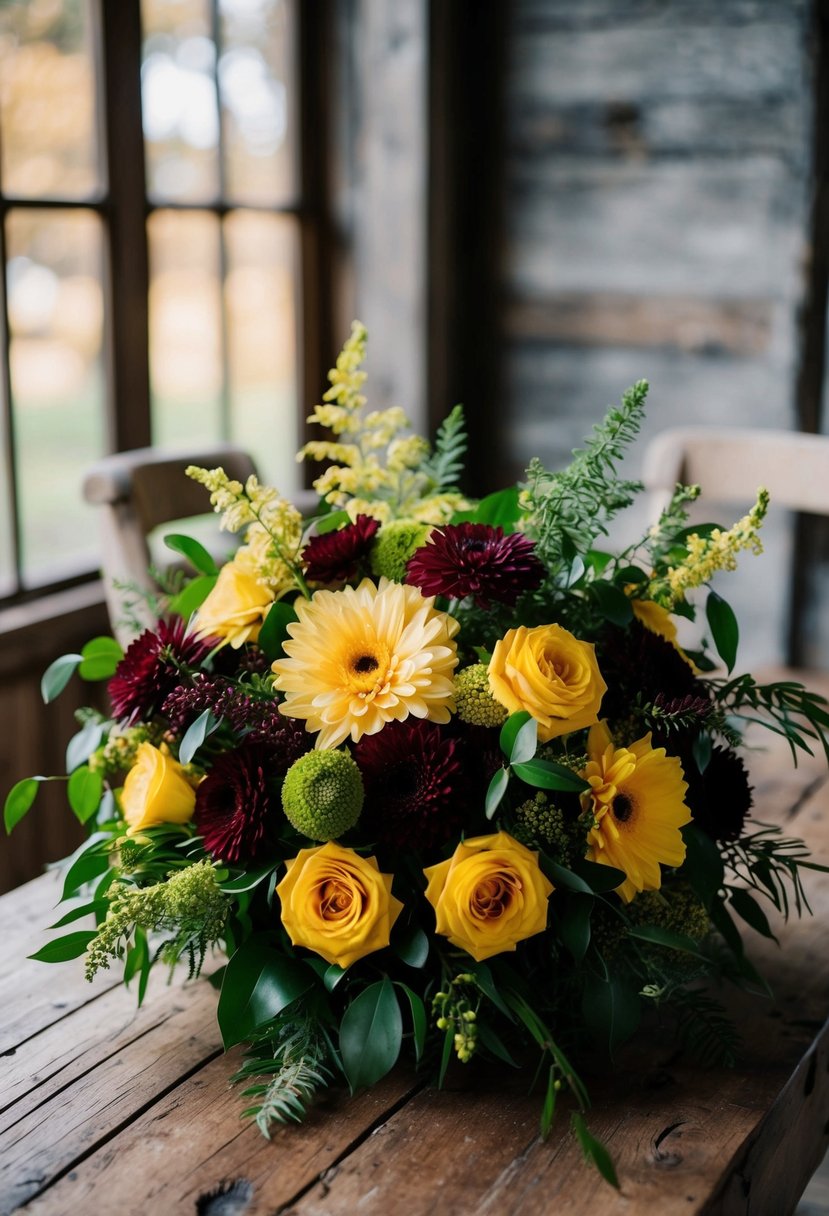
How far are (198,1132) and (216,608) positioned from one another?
1.25ft

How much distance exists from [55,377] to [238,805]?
56.1 inches

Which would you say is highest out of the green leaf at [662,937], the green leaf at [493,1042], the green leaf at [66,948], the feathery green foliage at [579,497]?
the feathery green foliage at [579,497]

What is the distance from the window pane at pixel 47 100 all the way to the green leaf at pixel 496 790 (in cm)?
151

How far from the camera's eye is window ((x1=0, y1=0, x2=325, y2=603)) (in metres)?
2.05

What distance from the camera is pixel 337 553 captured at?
99 cm

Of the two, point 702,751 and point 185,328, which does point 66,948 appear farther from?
point 185,328

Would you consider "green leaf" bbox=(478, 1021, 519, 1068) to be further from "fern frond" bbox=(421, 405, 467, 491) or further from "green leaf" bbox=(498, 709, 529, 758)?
"fern frond" bbox=(421, 405, 467, 491)

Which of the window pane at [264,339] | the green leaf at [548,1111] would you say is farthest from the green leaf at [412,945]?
the window pane at [264,339]

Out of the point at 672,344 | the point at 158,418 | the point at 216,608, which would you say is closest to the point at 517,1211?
the point at 216,608

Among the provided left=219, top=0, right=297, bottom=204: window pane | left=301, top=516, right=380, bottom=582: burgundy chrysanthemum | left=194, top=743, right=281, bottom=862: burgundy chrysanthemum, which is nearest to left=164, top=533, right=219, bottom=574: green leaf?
left=301, top=516, right=380, bottom=582: burgundy chrysanthemum

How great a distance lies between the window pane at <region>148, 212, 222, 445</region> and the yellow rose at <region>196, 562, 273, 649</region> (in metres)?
1.39

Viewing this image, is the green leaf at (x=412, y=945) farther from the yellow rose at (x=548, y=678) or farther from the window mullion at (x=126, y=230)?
the window mullion at (x=126, y=230)

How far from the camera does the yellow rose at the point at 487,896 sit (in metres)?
0.85

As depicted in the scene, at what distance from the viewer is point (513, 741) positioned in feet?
2.86
